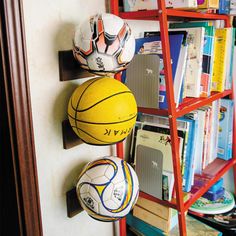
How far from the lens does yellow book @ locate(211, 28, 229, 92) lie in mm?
1491

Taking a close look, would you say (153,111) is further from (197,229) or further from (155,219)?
(197,229)

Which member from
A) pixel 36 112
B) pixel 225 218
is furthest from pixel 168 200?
pixel 36 112

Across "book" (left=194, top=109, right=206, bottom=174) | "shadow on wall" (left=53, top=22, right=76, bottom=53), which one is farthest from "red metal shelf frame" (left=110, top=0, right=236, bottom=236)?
"shadow on wall" (left=53, top=22, right=76, bottom=53)

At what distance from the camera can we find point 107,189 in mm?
1015

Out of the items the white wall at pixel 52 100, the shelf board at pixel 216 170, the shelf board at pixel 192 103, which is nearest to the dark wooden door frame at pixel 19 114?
the white wall at pixel 52 100

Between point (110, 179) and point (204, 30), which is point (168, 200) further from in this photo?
point (204, 30)

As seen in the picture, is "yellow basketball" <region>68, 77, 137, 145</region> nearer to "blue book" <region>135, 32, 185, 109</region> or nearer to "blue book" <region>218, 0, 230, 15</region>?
"blue book" <region>135, 32, 185, 109</region>

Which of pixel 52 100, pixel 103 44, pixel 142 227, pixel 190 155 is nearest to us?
pixel 103 44

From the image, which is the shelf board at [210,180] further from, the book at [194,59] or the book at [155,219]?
the book at [194,59]

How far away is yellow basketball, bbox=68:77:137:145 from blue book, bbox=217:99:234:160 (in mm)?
799

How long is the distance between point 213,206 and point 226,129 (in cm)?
40

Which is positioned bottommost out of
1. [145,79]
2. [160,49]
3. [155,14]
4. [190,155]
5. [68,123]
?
[190,155]

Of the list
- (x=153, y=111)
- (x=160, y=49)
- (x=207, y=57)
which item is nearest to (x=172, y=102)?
(x=153, y=111)

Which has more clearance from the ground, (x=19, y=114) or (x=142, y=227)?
(x=19, y=114)
